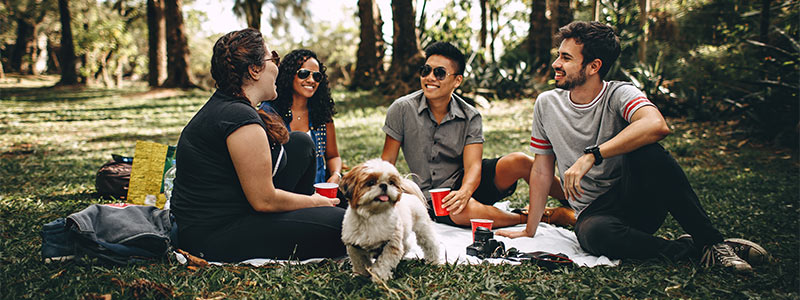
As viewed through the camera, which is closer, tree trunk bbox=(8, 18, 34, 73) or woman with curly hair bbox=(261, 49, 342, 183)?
woman with curly hair bbox=(261, 49, 342, 183)

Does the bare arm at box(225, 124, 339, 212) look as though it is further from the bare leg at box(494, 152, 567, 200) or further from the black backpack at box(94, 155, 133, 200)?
the black backpack at box(94, 155, 133, 200)

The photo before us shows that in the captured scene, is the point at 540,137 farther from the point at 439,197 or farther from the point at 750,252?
the point at 750,252

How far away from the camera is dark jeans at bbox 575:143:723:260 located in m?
3.05

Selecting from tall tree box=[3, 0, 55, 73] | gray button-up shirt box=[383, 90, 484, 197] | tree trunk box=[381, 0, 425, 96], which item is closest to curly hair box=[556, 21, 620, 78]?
gray button-up shirt box=[383, 90, 484, 197]

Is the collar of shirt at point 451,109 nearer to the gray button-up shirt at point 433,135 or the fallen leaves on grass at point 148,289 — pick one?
the gray button-up shirt at point 433,135

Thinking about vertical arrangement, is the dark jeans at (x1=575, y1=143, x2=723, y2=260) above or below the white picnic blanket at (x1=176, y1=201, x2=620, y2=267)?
above

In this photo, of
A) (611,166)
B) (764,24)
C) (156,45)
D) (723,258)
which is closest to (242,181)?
(611,166)

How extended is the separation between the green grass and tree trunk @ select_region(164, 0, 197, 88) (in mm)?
9407

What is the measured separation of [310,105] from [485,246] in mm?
2062

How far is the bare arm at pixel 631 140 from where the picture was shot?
299 cm

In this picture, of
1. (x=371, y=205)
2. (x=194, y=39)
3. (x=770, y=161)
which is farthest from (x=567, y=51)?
(x=194, y=39)

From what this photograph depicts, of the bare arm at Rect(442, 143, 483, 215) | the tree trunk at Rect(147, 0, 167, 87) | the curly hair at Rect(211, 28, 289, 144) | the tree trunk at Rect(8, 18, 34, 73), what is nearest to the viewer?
the curly hair at Rect(211, 28, 289, 144)

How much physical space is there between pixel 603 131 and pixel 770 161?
18.2 ft

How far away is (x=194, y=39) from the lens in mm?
47531
